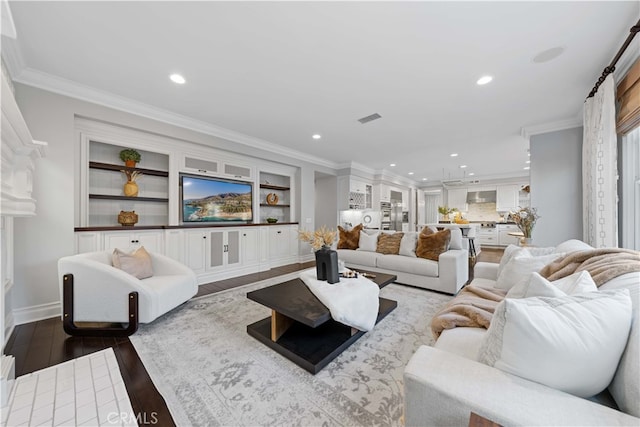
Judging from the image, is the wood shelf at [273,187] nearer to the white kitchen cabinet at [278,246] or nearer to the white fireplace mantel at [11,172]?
the white kitchen cabinet at [278,246]

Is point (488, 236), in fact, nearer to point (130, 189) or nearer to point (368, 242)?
point (368, 242)

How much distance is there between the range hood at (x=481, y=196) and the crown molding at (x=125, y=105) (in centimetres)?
815

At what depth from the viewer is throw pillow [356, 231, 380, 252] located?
4258mm

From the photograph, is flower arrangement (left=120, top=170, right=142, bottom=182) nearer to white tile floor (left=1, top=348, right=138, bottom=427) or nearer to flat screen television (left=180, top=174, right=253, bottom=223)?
flat screen television (left=180, top=174, right=253, bottom=223)

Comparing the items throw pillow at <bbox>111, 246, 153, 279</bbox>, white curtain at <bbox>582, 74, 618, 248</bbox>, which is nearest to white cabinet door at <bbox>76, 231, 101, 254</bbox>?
throw pillow at <bbox>111, 246, 153, 279</bbox>

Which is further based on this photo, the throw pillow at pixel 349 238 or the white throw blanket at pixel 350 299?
the throw pillow at pixel 349 238

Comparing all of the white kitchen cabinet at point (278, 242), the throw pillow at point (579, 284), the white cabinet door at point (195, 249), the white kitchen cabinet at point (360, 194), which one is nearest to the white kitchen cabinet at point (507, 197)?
the white kitchen cabinet at point (360, 194)

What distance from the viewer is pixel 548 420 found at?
2.13 feet

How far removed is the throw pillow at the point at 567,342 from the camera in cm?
75

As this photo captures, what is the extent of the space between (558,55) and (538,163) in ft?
7.09

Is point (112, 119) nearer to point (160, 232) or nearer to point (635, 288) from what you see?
point (160, 232)

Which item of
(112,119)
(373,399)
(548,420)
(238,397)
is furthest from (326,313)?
(112,119)

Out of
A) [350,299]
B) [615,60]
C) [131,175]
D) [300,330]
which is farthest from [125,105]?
[615,60]

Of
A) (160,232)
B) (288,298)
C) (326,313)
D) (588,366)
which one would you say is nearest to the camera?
(588,366)
